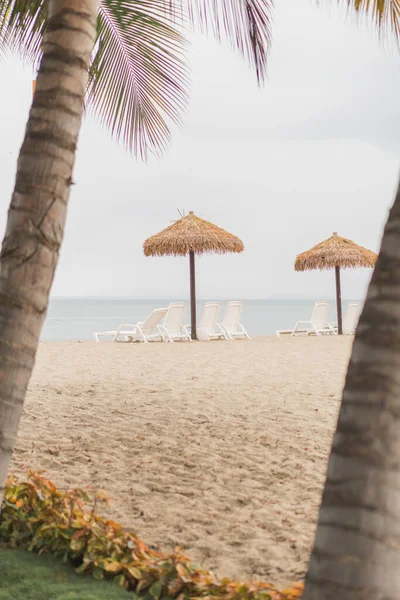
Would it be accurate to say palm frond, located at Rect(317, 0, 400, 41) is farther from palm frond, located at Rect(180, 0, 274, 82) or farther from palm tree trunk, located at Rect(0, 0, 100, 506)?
palm tree trunk, located at Rect(0, 0, 100, 506)

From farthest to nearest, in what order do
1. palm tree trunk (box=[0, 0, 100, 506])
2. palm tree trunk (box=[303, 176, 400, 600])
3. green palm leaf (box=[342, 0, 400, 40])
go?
green palm leaf (box=[342, 0, 400, 40]) < palm tree trunk (box=[0, 0, 100, 506]) < palm tree trunk (box=[303, 176, 400, 600])

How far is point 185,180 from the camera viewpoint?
8950 centimetres

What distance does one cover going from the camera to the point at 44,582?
9.96ft

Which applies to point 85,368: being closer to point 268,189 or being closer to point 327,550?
point 327,550

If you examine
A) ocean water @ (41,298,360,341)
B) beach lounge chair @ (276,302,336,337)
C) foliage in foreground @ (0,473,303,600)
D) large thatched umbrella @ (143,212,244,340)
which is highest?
ocean water @ (41,298,360,341)

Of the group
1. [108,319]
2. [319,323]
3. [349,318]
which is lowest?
[319,323]

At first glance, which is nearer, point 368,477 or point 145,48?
point 368,477

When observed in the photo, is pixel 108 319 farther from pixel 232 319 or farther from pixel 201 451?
pixel 201 451

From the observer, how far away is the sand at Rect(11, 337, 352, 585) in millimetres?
3531

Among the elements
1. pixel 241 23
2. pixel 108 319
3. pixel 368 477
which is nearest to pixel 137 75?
pixel 241 23

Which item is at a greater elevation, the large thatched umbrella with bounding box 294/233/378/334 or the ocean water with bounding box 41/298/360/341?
the ocean water with bounding box 41/298/360/341

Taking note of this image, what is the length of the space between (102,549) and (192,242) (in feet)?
49.2

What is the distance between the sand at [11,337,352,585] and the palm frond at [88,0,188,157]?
9.05ft

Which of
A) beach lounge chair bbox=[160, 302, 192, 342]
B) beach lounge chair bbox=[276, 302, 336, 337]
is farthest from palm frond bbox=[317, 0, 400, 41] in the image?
beach lounge chair bbox=[276, 302, 336, 337]
